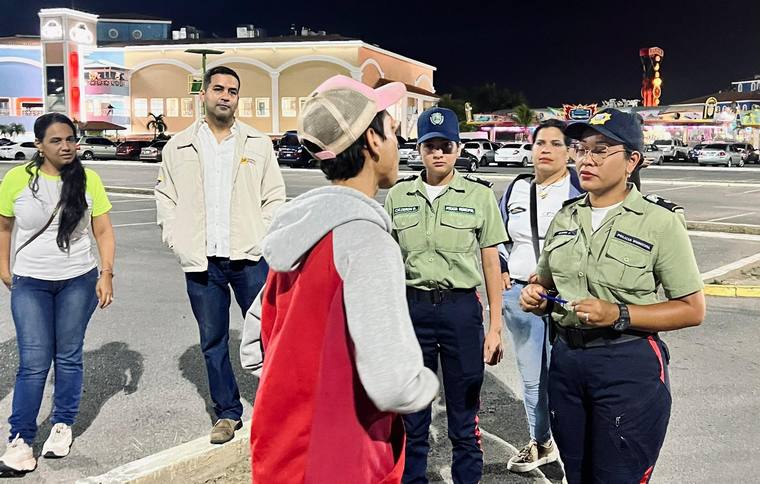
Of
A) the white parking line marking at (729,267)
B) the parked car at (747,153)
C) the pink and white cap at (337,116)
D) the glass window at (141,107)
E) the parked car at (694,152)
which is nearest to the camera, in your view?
the pink and white cap at (337,116)

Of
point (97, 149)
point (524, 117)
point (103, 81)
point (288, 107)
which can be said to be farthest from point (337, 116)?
point (524, 117)

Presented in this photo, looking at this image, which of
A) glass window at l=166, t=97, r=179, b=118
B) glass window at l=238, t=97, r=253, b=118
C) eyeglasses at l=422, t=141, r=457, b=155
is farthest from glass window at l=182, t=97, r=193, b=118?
eyeglasses at l=422, t=141, r=457, b=155

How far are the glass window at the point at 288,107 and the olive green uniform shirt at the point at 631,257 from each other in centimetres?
5759

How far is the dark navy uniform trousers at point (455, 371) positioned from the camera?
12.2 feet

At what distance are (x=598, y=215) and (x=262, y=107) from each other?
59351 mm

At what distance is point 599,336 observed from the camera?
9.22 ft

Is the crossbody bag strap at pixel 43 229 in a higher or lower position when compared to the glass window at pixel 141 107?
lower

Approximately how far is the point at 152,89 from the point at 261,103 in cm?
1011

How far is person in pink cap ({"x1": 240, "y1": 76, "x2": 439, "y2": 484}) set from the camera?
178 cm

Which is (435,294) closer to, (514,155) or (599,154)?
(599,154)

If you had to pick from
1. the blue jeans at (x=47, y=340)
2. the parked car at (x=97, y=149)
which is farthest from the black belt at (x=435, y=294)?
the parked car at (x=97, y=149)

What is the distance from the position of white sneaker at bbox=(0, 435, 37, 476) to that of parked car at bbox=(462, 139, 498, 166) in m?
38.1

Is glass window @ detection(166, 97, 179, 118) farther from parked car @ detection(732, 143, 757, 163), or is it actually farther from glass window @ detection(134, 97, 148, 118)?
parked car @ detection(732, 143, 757, 163)

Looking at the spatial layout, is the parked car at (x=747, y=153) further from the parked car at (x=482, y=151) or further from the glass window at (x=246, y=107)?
the glass window at (x=246, y=107)
